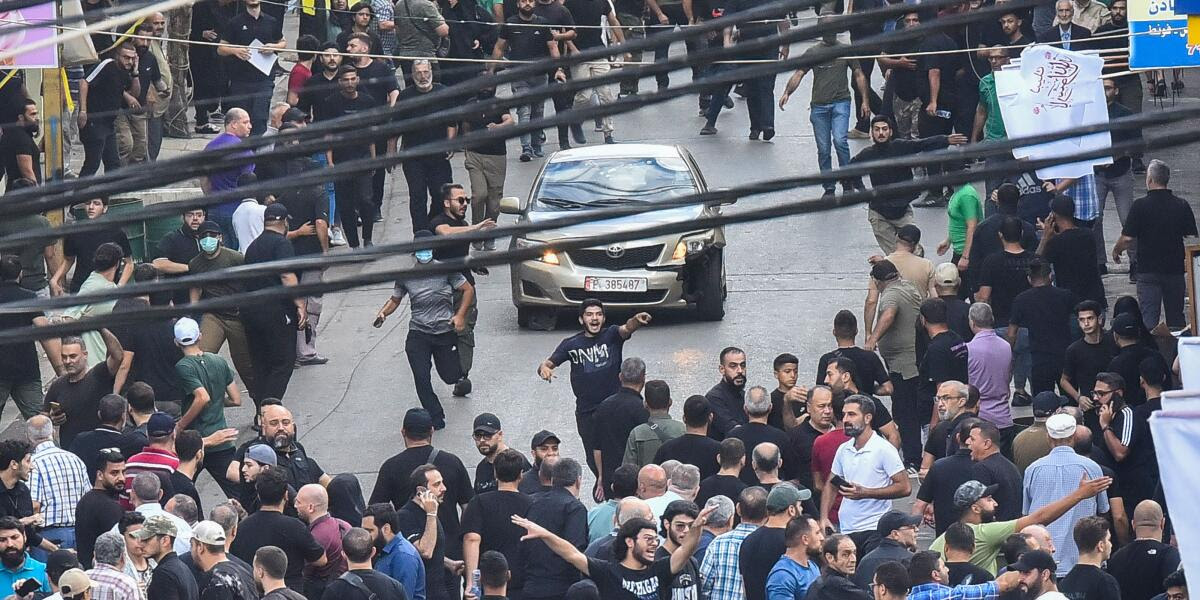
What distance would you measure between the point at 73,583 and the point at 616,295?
27.3 feet

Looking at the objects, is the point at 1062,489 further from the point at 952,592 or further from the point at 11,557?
the point at 11,557

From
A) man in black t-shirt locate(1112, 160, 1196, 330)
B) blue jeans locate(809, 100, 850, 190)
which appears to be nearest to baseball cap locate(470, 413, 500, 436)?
man in black t-shirt locate(1112, 160, 1196, 330)

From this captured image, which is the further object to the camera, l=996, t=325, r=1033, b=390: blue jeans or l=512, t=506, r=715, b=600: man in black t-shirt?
l=996, t=325, r=1033, b=390: blue jeans

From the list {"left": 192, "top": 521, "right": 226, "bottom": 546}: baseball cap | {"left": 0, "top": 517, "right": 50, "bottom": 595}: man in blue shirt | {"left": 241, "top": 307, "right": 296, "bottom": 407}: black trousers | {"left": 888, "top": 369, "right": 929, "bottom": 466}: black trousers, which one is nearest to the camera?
{"left": 192, "top": 521, "right": 226, "bottom": 546}: baseball cap

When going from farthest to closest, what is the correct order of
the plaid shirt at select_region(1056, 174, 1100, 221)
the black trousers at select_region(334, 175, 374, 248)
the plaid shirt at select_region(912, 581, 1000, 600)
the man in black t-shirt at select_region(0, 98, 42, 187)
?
1. the black trousers at select_region(334, 175, 374, 248)
2. the man in black t-shirt at select_region(0, 98, 42, 187)
3. the plaid shirt at select_region(1056, 174, 1100, 221)
4. the plaid shirt at select_region(912, 581, 1000, 600)

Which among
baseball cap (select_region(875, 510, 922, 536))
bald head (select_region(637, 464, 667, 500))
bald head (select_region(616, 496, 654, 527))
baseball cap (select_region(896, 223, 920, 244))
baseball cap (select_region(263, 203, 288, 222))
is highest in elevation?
baseball cap (select_region(263, 203, 288, 222))

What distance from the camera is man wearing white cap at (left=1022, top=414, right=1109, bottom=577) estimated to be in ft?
36.3

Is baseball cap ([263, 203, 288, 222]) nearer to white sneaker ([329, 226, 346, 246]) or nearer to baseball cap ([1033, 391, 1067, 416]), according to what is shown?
white sneaker ([329, 226, 346, 246])

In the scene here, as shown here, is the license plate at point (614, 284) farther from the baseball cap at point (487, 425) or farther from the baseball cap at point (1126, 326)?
the baseball cap at point (487, 425)

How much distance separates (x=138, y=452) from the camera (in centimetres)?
1162

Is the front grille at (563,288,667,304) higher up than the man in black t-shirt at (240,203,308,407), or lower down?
lower down

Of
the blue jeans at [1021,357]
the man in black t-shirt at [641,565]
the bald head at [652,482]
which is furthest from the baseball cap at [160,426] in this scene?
the blue jeans at [1021,357]

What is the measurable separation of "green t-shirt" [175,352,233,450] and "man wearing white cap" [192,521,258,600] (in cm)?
347

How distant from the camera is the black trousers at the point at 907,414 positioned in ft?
45.9
